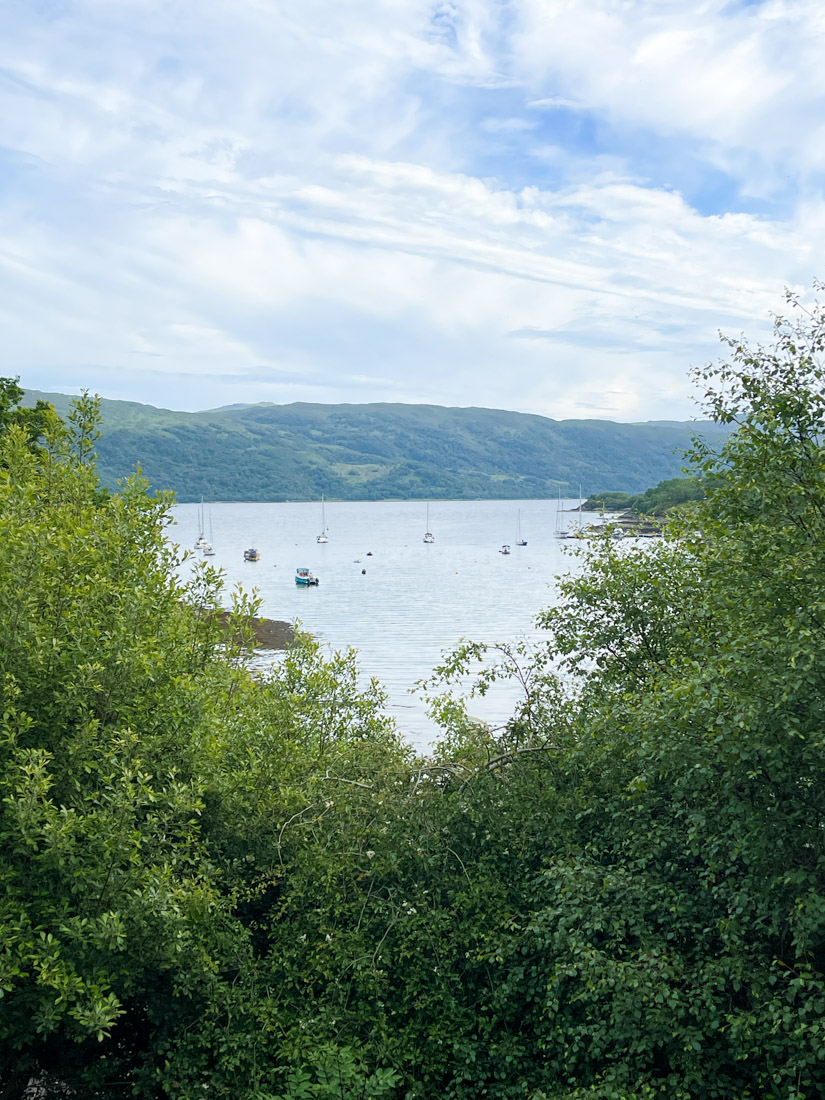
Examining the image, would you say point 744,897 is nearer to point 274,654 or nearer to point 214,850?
point 214,850

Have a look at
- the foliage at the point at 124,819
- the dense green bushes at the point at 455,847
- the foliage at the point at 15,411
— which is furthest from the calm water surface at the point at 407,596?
the foliage at the point at 15,411

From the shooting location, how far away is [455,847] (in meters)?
10.8

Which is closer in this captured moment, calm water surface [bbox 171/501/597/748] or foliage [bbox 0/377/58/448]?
foliage [bbox 0/377/58/448]

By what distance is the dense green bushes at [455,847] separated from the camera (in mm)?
7586

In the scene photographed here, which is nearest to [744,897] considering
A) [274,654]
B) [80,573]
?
[80,573]

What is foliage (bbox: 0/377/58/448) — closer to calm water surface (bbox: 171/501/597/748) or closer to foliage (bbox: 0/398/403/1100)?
calm water surface (bbox: 171/501/597/748)

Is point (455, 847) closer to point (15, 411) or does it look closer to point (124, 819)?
point (124, 819)

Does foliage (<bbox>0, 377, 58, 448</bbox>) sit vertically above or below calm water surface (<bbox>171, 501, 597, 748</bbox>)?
above

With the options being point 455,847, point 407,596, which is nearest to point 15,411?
point 455,847

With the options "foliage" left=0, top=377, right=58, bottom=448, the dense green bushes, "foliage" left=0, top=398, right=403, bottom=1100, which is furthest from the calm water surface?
"foliage" left=0, top=377, right=58, bottom=448

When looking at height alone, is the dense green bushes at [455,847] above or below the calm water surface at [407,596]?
above

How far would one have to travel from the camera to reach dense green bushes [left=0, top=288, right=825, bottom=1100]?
7.59m

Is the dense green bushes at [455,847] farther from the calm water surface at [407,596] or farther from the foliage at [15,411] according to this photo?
the foliage at [15,411]

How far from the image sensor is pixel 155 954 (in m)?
8.64
